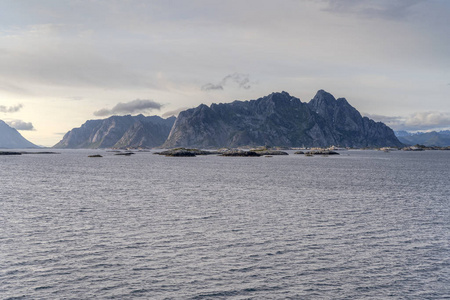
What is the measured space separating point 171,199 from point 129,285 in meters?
34.1

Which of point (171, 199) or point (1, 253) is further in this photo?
point (171, 199)

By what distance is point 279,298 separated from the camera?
62.6 feet

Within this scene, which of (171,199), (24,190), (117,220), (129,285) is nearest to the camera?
(129,285)

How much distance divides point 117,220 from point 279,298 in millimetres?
24181

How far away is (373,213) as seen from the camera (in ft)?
142

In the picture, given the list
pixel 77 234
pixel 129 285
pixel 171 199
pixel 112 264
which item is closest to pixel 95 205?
pixel 171 199

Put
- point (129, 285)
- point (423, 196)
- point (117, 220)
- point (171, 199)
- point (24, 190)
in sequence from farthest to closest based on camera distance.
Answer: point (24, 190), point (423, 196), point (171, 199), point (117, 220), point (129, 285)

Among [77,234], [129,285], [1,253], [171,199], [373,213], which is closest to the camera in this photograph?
[129,285]

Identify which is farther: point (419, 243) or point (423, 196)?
point (423, 196)

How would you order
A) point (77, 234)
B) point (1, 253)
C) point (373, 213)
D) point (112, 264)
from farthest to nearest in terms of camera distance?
point (373, 213) < point (77, 234) < point (1, 253) < point (112, 264)

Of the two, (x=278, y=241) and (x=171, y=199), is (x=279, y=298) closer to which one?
(x=278, y=241)

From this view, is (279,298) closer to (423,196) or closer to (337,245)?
(337,245)

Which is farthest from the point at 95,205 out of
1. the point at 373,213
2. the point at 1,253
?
the point at 373,213

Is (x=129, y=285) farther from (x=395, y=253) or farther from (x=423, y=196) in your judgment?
(x=423, y=196)
